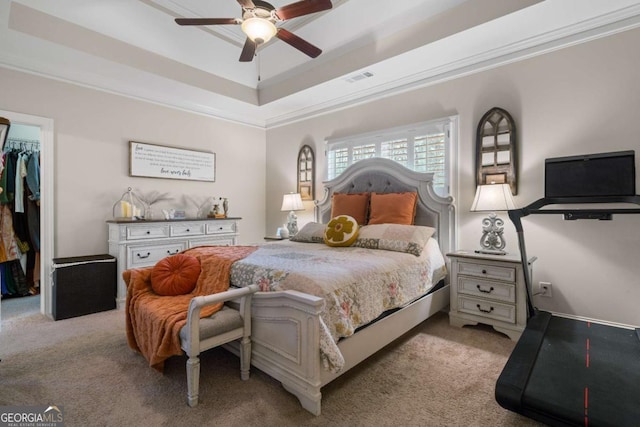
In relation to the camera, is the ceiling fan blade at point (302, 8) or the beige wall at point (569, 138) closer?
the ceiling fan blade at point (302, 8)

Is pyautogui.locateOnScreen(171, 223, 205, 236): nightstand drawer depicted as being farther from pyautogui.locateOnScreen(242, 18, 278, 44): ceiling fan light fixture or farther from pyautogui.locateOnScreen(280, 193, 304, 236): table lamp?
pyautogui.locateOnScreen(242, 18, 278, 44): ceiling fan light fixture

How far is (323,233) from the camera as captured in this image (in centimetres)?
343

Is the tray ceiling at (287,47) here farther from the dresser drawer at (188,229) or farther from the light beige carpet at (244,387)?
the light beige carpet at (244,387)

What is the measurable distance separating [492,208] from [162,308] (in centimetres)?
276

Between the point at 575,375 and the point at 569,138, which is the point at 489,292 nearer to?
the point at 575,375

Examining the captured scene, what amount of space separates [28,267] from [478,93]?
5917mm

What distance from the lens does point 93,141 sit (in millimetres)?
3650

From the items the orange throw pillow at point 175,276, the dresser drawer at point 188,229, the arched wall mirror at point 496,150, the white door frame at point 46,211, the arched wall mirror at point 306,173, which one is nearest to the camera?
the orange throw pillow at point 175,276

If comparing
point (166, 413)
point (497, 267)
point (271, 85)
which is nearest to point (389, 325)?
point (497, 267)

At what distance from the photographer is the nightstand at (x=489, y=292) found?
2.56m

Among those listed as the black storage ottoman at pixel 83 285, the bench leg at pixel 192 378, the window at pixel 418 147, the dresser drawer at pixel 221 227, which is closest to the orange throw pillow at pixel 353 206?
the window at pixel 418 147

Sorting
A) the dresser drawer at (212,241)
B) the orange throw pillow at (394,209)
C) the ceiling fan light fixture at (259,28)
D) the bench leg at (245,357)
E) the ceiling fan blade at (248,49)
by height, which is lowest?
the bench leg at (245,357)

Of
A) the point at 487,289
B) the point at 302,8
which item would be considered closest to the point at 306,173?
the point at 302,8

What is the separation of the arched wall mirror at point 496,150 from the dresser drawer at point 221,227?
10.9 ft
